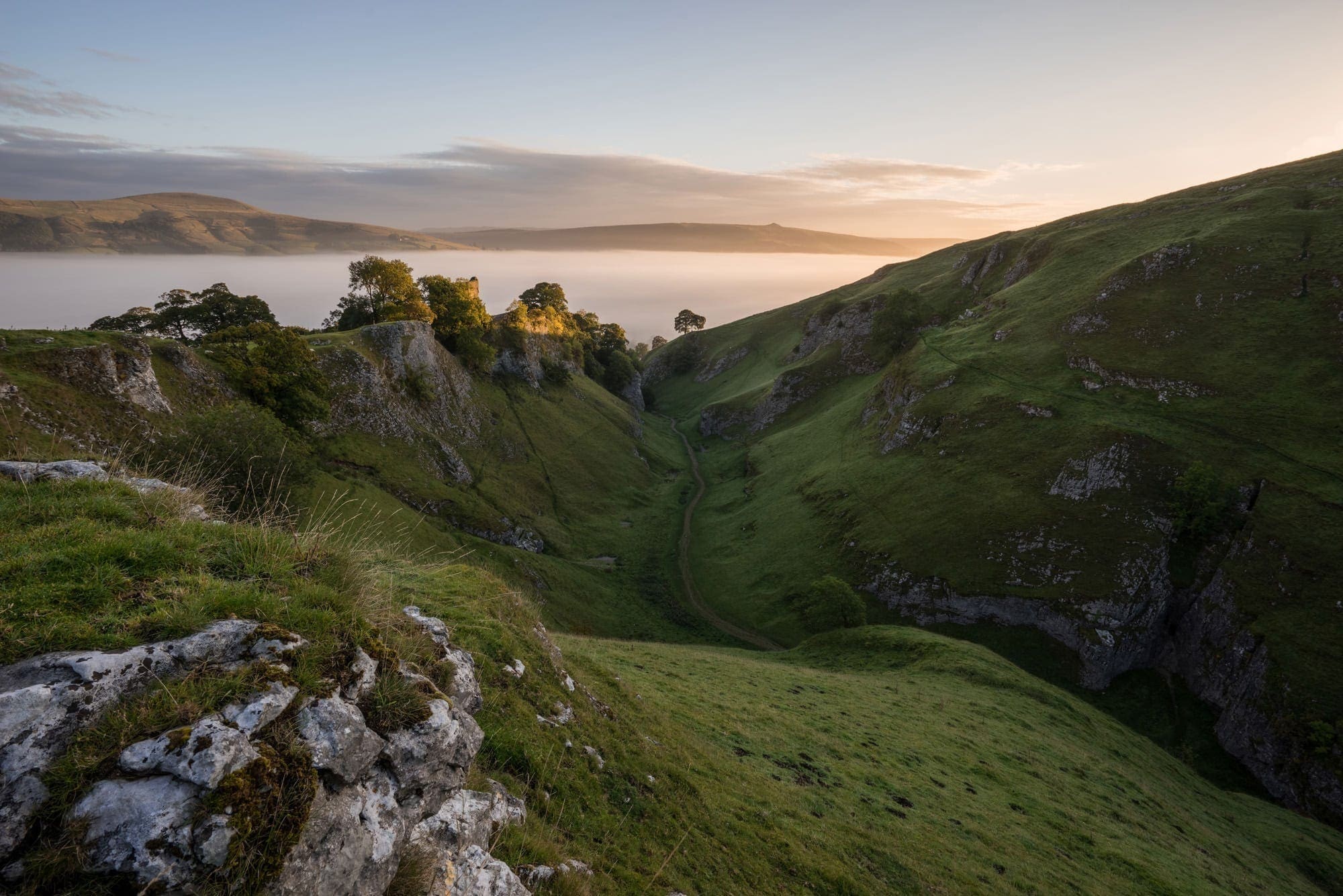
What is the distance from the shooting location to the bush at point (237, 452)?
96.7 feet

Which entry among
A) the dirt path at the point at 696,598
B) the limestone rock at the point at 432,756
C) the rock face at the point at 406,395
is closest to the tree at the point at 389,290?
the rock face at the point at 406,395

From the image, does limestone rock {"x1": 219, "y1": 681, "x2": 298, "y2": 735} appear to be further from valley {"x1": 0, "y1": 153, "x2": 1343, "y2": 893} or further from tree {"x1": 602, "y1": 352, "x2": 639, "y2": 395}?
tree {"x1": 602, "y1": 352, "x2": 639, "y2": 395}

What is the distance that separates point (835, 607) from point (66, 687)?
55838 mm

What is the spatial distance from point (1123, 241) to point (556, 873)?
131253 mm

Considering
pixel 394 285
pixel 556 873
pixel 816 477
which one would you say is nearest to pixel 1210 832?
pixel 556 873

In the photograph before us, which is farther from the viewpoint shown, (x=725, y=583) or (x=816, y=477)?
(x=816, y=477)

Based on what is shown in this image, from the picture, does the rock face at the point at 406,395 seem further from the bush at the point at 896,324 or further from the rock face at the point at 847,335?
the bush at the point at 896,324

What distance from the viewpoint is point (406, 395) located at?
66.2 metres

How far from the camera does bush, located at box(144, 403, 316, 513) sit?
1160 inches

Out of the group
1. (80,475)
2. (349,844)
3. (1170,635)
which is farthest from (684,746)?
(1170,635)

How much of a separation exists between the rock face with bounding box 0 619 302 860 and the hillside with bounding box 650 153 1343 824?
59.1m

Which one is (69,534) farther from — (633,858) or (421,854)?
(633,858)

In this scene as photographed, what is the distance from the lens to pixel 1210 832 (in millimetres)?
31672

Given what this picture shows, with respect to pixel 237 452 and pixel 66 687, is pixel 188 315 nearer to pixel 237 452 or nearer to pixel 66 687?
pixel 237 452
